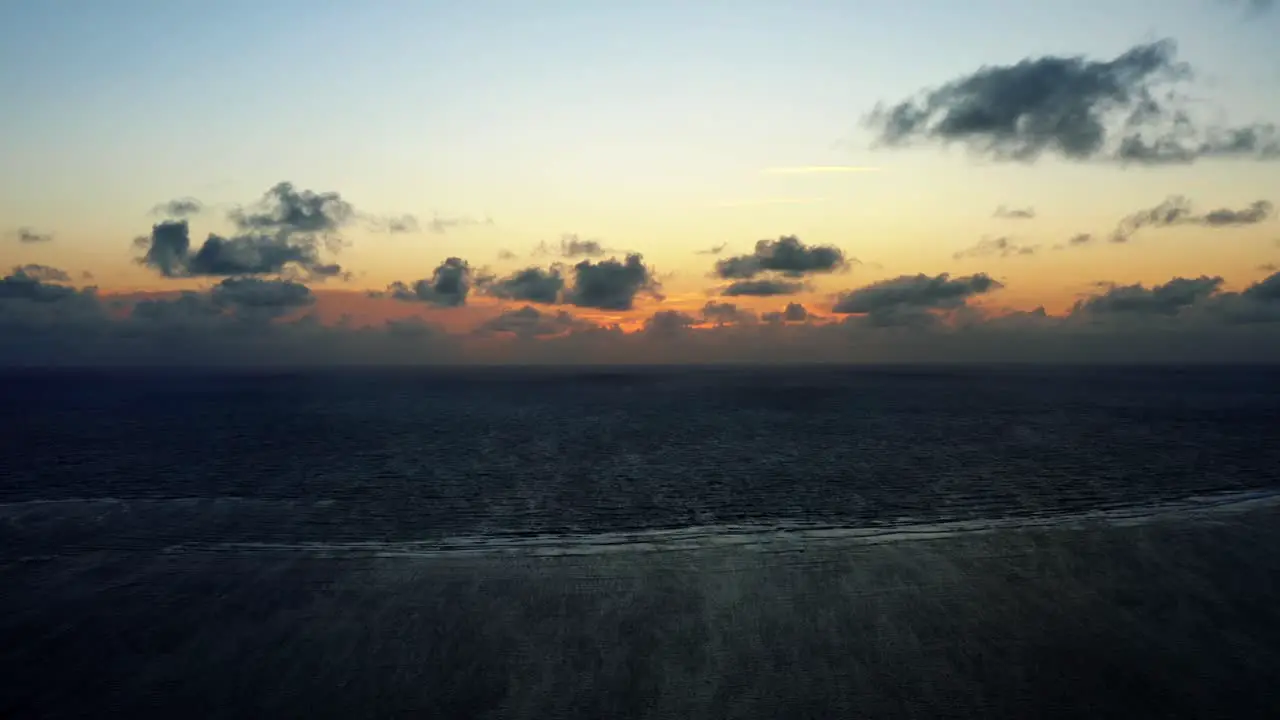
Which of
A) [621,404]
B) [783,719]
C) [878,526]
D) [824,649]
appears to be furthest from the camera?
[621,404]

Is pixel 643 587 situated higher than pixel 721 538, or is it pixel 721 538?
pixel 643 587

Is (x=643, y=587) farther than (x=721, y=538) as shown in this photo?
No

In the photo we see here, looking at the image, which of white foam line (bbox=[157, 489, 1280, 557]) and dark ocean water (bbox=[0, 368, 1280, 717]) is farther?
white foam line (bbox=[157, 489, 1280, 557])

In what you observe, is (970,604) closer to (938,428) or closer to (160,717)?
(160,717)

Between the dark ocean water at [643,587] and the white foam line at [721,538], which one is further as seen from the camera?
the white foam line at [721,538]

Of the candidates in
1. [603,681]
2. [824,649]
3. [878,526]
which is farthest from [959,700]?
[878,526]
